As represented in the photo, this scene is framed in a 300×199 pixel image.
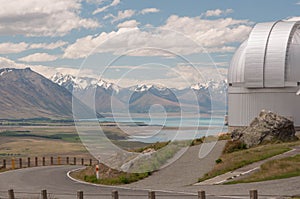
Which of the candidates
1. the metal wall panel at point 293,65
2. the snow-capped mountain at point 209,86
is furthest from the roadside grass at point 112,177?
the metal wall panel at point 293,65

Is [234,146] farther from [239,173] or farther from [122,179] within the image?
[122,179]

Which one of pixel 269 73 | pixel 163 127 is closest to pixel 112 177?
pixel 163 127

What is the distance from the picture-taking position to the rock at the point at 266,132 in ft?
126

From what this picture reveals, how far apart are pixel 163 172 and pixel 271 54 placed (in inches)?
717

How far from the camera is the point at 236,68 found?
4838 cm

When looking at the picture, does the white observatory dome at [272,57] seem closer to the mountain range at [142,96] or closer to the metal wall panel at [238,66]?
the metal wall panel at [238,66]

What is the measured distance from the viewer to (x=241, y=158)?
102 ft

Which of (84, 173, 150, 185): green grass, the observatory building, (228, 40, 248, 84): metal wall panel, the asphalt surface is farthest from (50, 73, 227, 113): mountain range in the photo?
(228, 40, 248, 84): metal wall panel

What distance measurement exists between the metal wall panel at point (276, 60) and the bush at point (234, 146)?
843 centimetres

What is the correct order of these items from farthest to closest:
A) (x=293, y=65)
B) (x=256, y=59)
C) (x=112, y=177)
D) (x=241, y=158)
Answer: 1. (x=256, y=59)
2. (x=293, y=65)
3. (x=241, y=158)
4. (x=112, y=177)

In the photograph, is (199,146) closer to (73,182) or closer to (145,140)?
(73,182)

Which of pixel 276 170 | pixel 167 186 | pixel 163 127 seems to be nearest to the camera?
pixel 163 127

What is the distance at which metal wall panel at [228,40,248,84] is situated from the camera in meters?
47.6

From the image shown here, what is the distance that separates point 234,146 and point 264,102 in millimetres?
10074
